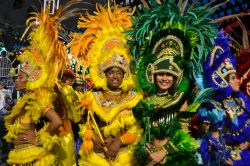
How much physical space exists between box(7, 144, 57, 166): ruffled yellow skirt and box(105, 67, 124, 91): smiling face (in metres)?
1.21

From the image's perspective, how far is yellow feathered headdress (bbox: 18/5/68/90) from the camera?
4.30 m

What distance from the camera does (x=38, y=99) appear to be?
417cm

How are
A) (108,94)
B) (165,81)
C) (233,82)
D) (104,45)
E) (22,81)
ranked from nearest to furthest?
(165,81), (233,82), (108,94), (104,45), (22,81)

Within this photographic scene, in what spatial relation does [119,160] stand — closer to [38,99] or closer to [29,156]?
[29,156]

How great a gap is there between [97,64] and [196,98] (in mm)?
1393

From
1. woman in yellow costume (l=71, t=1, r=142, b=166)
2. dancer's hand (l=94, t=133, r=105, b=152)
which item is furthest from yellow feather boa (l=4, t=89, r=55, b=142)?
dancer's hand (l=94, t=133, r=105, b=152)

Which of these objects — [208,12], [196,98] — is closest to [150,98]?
[196,98]

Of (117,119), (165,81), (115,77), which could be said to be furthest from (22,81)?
(165,81)

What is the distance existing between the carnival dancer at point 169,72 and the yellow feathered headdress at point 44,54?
1313mm

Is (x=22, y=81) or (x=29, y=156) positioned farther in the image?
(x=22, y=81)

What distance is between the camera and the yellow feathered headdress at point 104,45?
13.4 ft

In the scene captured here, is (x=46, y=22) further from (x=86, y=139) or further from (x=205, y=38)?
(x=205, y=38)

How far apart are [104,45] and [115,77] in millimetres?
487

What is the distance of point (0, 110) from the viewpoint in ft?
26.1
